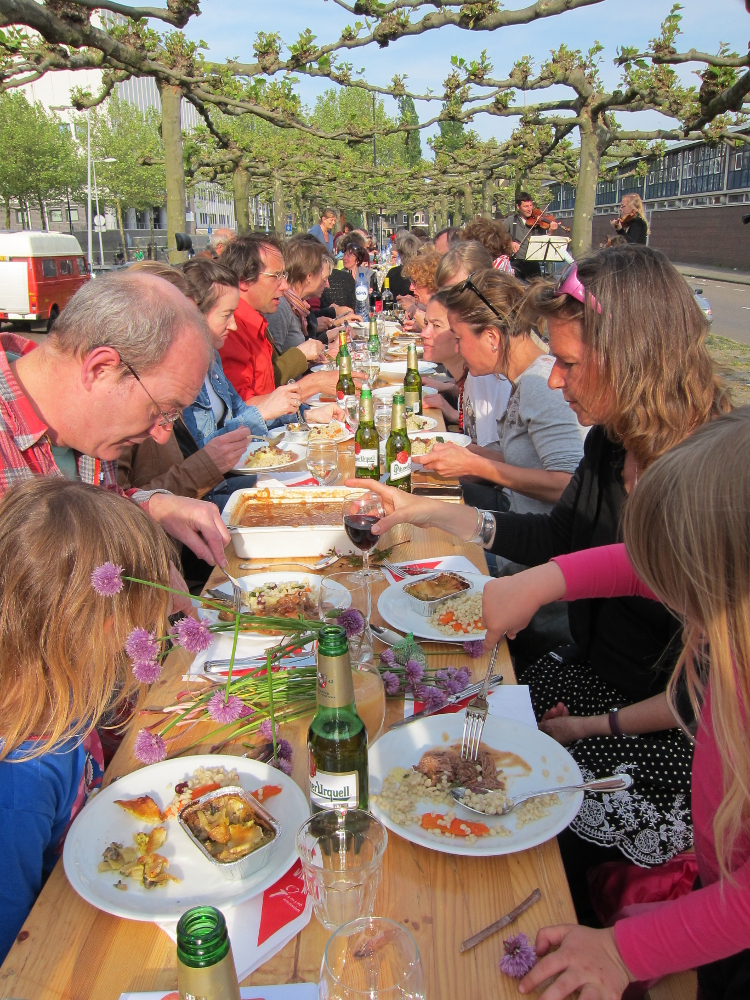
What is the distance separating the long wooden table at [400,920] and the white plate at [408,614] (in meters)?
0.64

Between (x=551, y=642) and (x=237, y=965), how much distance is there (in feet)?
7.16

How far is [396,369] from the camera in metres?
6.21

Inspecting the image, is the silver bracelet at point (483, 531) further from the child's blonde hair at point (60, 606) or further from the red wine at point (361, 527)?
the child's blonde hair at point (60, 606)

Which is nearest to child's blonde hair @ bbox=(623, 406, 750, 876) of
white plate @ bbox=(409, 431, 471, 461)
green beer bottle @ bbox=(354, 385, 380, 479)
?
green beer bottle @ bbox=(354, 385, 380, 479)

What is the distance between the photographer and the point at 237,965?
102cm

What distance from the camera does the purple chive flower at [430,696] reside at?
1600 mm

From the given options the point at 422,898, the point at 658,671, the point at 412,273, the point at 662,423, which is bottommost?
the point at 658,671

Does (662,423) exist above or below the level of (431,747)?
above

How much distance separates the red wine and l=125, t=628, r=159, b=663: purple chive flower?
3.34 feet

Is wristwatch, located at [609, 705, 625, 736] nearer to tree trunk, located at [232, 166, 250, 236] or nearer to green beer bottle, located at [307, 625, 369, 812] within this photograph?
green beer bottle, located at [307, 625, 369, 812]

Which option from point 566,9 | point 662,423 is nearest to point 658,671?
point 662,423

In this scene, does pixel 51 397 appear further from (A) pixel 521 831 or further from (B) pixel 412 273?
(B) pixel 412 273

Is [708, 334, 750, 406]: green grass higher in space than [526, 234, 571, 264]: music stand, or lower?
lower

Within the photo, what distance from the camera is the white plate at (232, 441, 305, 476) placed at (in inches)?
135
